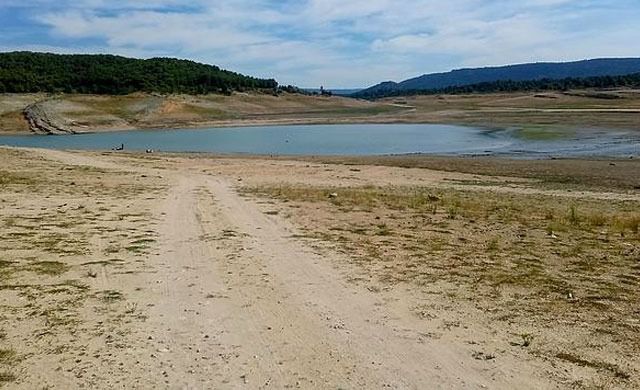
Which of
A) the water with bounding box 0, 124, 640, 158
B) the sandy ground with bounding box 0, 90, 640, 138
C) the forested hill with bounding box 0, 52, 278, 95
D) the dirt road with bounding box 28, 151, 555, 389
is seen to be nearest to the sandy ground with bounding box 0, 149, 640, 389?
the dirt road with bounding box 28, 151, 555, 389

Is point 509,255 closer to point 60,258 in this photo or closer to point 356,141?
point 60,258

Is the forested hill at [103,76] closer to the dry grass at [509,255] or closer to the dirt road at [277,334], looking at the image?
the dry grass at [509,255]

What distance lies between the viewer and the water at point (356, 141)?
166 feet

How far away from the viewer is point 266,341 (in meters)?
7.38

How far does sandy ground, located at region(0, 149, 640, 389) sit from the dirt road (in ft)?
0.08

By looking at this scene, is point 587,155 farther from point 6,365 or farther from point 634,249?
point 6,365

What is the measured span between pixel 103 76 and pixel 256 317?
→ 11816cm

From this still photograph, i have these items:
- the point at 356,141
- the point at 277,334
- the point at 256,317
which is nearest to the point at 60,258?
the point at 256,317

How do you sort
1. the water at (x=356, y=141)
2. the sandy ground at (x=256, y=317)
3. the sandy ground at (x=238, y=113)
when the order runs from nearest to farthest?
the sandy ground at (x=256, y=317)
the water at (x=356, y=141)
the sandy ground at (x=238, y=113)

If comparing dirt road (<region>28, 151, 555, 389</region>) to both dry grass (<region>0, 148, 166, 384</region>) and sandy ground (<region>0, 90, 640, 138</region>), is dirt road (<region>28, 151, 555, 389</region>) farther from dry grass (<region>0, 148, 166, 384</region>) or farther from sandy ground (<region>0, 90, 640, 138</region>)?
sandy ground (<region>0, 90, 640, 138</region>)

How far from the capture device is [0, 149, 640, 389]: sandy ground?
255 inches

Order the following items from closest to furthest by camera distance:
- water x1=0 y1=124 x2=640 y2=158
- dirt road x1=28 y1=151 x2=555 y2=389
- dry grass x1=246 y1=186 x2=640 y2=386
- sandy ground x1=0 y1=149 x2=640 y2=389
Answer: dirt road x1=28 y1=151 x2=555 y2=389 < sandy ground x1=0 y1=149 x2=640 y2=389 < dry grass x1=246 y1=186 x2=640 y2=386 < water x1=0 y1=124 x2=640 y2=158

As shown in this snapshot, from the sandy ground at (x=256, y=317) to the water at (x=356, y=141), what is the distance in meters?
36.3

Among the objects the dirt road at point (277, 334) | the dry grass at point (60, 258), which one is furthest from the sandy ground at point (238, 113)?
the dirt road at point (277, 334)
